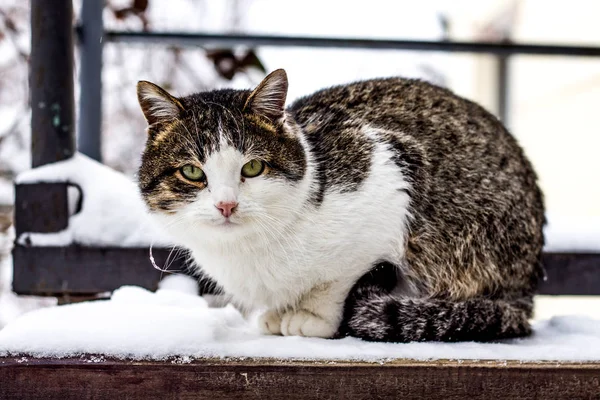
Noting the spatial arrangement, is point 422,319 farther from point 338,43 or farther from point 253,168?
point 338,43

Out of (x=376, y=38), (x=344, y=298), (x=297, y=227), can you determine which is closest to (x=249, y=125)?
(x=297, y=227)

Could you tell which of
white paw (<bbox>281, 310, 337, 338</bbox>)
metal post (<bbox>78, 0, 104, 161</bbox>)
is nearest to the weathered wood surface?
white paw (<bbox>281, 310, 337, 338</bbox>)

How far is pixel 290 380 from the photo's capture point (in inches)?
48.7

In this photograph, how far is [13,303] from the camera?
4078mm

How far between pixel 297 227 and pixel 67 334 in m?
0.56

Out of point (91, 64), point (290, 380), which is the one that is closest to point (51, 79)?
point (91, 64)

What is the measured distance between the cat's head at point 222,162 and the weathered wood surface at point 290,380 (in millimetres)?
334

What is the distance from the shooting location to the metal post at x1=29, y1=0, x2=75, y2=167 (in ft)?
6.88

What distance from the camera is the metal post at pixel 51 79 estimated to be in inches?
82.5

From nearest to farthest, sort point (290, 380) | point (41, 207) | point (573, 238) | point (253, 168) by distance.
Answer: point (290, 380) < point (253, 168) < point (41, 207) < point (573, 238)

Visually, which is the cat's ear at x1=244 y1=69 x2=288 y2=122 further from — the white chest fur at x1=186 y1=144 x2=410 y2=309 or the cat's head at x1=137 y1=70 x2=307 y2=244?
the white chest fur at x1=186 y1=144 x2=410 y2=309

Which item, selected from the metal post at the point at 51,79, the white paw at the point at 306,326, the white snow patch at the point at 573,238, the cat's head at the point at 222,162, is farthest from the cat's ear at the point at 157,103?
the white snow patch at the point at 573,238

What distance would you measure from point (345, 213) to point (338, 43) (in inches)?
36.3

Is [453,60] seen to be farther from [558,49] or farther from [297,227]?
[297,227]
